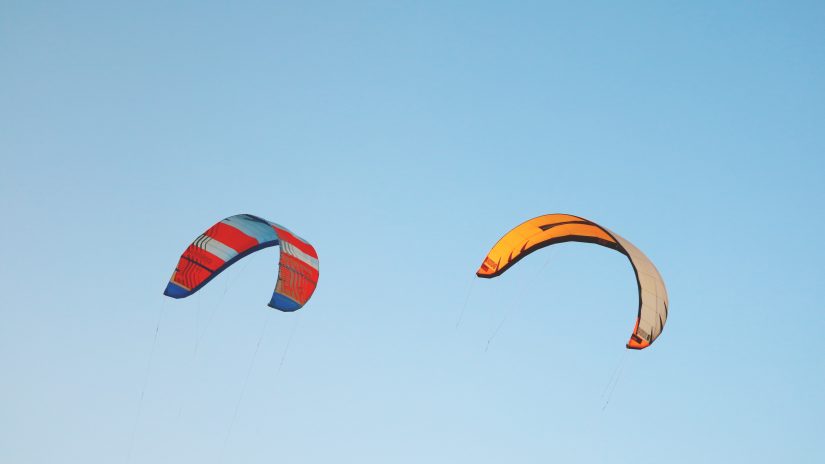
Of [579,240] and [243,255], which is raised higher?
[579,240]

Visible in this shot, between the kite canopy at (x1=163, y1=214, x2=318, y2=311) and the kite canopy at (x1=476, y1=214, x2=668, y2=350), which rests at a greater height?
the kite canopy at (x1=476, y1=214, x2=668, y2=350)

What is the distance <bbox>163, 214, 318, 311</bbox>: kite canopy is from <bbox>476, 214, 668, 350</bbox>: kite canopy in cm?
524

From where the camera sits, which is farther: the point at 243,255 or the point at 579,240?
the point at 243,255

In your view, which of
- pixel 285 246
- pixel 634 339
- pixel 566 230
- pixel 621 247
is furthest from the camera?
pixel 285 246

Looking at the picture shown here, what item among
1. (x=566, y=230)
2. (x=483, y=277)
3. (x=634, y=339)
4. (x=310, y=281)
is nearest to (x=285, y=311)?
(x=310, y=281)

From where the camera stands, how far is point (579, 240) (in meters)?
29.5

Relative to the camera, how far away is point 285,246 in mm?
30875

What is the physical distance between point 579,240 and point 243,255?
33.6 feet

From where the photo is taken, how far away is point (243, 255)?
32469 millimetres

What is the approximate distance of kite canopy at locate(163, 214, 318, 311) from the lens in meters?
30.2

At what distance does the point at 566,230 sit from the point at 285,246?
8.11 meters

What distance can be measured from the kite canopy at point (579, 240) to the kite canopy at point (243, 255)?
5.24 m

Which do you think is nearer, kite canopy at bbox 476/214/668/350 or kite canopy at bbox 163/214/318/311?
kite canopy at bbox 476/214/668/350

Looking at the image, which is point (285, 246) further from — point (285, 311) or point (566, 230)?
point (566, 230)
